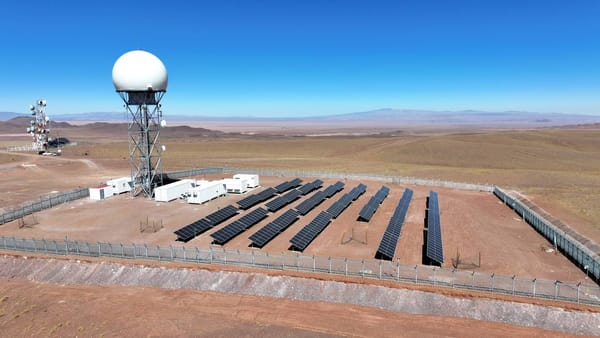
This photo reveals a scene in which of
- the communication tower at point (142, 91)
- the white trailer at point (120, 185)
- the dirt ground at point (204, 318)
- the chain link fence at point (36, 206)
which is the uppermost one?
the communication tower at point (142, 91)

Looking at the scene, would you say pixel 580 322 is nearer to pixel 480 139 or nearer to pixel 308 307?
pixel 308 307

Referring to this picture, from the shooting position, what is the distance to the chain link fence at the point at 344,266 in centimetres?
2264

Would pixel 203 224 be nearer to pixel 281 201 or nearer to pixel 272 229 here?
pixel 272 229

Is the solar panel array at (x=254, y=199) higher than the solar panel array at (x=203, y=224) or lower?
higher

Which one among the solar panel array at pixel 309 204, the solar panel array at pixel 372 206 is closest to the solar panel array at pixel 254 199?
the solar panel array at pixel 309 204

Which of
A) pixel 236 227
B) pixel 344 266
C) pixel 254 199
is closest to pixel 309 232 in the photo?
pixel 236 227

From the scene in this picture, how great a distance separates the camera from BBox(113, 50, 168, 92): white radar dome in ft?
151

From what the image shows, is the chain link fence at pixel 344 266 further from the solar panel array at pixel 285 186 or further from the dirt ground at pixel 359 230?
the solar panel array at pixel 285 186

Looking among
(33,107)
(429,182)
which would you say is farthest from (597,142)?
(33,107)

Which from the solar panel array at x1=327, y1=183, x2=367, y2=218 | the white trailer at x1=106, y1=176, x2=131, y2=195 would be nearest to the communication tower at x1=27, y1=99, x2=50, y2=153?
the white trailer at x1=106, y1=176, x2=131, y2=195

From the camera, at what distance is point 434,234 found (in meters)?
32.6

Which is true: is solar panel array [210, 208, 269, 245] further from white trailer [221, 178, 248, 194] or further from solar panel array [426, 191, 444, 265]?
solar panel array [426, 191, 444, 265]

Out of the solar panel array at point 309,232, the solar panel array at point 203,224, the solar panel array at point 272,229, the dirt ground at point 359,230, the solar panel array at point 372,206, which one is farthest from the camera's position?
the solar panel array at point 372,206

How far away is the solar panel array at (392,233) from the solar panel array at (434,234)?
8.48 ft
